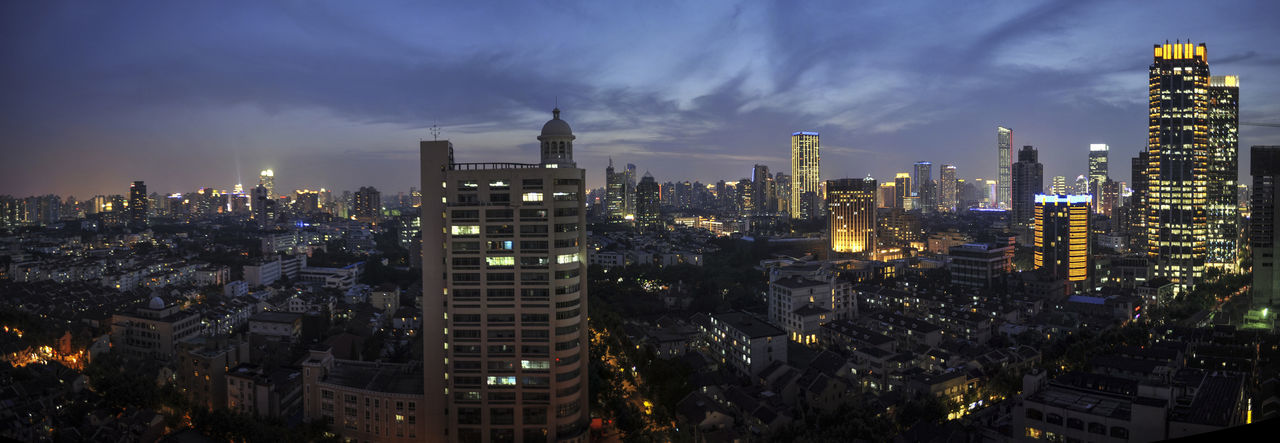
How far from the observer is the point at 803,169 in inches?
1785

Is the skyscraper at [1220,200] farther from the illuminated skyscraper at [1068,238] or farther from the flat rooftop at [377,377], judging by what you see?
the flat rooftop at [377,377]

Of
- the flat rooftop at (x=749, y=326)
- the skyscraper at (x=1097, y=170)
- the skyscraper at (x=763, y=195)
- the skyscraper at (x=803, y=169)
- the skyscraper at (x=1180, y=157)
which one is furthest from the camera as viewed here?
the skyscraper at (x=763, y=195)

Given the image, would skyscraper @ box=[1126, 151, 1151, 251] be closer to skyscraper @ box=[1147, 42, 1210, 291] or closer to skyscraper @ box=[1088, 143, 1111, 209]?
skyscraper @ box=[1147, 42, 1210, 291]

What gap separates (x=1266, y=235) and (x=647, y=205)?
23.8m

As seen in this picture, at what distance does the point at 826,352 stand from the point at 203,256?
16.9 m

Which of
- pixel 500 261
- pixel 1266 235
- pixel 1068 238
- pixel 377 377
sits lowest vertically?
pixel 377 377

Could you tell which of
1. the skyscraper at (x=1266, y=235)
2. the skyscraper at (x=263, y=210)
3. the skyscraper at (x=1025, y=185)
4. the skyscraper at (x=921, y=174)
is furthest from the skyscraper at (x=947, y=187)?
the skyscraper at (x=263, y=210)

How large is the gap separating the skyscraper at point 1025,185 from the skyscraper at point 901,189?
64.0 ft

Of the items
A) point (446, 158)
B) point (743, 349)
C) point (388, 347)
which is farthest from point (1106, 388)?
point (388, 347)

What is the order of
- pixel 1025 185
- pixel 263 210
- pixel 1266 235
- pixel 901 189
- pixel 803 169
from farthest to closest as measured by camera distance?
1. pixel 901 189
2. pixel 803 169
3. pixel 263 210
4. pixel 1025 185
5. pixel 1266 235

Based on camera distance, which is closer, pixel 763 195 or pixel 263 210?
pixel 263 210

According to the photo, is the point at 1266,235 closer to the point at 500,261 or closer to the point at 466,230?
the point at 500,261

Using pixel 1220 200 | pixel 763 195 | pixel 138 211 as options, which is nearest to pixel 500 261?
pixel 1220 200

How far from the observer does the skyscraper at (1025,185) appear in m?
32.9
